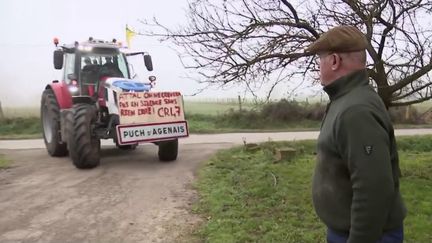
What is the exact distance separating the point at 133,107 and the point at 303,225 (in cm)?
472

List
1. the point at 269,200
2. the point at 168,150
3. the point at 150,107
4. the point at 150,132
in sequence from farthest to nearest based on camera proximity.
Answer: the point at 168,150 < the point at 150,107 < the point at 150,132 < the point at 269,200

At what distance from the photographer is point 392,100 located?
296 inches

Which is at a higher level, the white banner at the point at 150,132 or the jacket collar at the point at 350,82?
the jacket collar at the point at 350,82

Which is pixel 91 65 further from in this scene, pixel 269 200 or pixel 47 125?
pixel 269 200

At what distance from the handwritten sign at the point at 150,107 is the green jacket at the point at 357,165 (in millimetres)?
6994

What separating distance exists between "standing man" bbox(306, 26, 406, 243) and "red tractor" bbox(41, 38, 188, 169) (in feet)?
22.7

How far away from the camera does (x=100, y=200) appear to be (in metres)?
7.01

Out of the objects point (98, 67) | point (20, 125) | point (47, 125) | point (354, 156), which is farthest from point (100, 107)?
point (20, 125)

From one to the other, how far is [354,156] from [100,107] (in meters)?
8.68

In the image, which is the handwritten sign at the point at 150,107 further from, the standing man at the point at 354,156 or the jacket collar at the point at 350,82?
the jacket collar at the point at 350,82

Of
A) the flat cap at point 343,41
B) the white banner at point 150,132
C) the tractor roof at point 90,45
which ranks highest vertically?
the tractor roof at point 90,45

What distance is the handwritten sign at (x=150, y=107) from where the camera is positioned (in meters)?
9.18

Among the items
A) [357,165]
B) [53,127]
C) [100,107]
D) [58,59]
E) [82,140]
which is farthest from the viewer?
[53,127]

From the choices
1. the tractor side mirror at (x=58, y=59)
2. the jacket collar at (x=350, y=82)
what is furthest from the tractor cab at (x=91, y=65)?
the jacket collar at (x=350, y=82)
